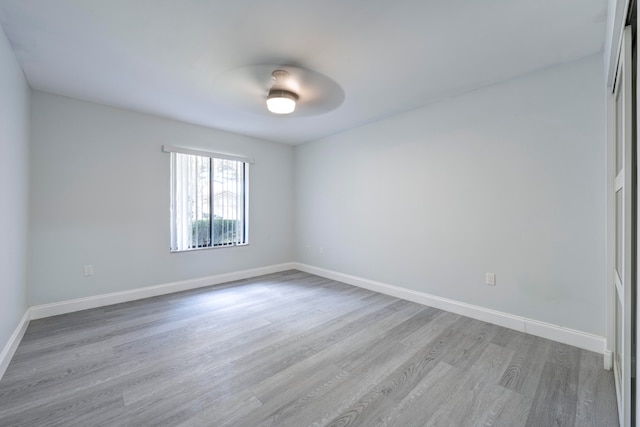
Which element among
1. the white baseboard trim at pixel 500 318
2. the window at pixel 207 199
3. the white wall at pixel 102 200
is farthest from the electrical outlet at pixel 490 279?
the white wall at pixel 102 200

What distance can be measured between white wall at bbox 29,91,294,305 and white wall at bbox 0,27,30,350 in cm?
22

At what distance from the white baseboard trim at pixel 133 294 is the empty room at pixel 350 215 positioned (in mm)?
23

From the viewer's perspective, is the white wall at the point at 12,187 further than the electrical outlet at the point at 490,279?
No

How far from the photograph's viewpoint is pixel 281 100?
2.53 m

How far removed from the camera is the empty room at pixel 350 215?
1641 mm

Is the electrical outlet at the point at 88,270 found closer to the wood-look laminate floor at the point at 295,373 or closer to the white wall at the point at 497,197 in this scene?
the wood-look laminate floor at the point at 295,373

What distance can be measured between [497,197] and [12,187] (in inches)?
169

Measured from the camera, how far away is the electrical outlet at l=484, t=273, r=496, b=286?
8.80ft

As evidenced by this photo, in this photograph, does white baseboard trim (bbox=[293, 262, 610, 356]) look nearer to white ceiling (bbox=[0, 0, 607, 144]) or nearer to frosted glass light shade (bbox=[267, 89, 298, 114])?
white ceiling (bbox=[0, 0, 607, 144])

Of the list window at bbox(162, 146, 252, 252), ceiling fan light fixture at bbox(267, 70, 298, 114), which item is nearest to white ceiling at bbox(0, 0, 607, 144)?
ceiling fan light fixture at bbox(267, 70, 298, 114)

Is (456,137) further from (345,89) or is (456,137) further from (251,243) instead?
(251,243)

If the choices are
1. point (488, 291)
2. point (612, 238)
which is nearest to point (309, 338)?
point (488, 291)

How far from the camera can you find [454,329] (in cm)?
256

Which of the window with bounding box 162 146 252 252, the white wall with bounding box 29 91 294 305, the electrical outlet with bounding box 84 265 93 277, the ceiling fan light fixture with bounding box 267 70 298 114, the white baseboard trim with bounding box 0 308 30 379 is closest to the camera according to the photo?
the white baseboard trim with bounding box 0 308 30 379
